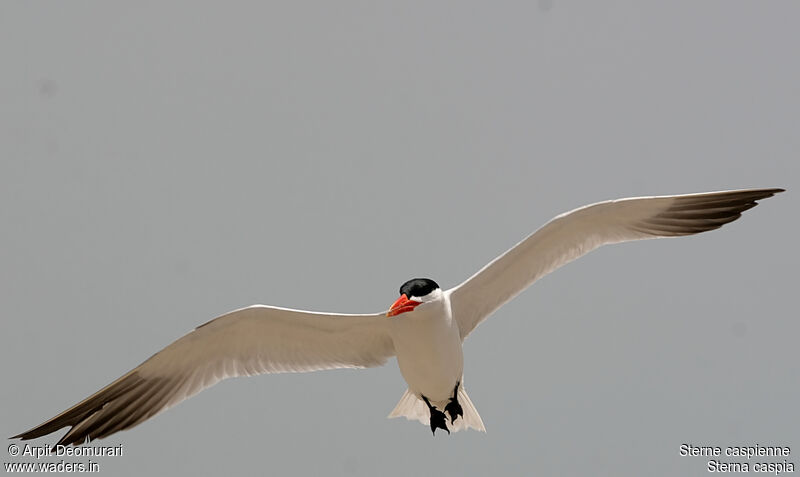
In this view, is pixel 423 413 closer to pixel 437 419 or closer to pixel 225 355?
pixel 437 419

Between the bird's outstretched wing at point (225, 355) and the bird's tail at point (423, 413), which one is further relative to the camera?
the bird's tail at point (423, 413)

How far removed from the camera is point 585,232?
995cm

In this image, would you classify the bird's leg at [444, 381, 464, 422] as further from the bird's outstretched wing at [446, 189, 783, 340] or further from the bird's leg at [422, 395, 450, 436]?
the bird's outstretched wing at [446, 189, 783, 340]

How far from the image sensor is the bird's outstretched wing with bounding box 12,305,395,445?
9.60 metres

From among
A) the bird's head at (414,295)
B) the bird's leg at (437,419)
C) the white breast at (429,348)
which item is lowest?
the bird's leg at (437,419)

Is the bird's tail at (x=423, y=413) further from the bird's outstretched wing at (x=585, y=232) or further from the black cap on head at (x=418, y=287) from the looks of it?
the black cap on head at (x=418, y=287)

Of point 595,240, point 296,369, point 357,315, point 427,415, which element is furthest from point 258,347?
point 595,240

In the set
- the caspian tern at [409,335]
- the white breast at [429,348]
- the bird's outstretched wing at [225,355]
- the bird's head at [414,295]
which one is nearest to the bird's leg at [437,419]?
the caspian tern at [409,335]

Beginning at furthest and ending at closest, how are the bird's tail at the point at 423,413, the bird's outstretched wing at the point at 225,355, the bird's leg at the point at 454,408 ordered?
the bird's tail at the point at 423,413
the bird's leg at the point at 454,408
the bird's outstretched wing at the point at 225,355

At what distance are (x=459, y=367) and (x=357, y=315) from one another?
1200mm

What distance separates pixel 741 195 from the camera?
9.65 meters

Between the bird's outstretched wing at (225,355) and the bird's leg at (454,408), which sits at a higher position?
the bird's outstretched wing at (225,355)

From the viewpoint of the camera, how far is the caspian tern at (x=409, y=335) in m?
9.48

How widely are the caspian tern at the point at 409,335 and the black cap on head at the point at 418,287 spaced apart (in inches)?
0.5
